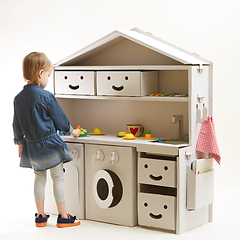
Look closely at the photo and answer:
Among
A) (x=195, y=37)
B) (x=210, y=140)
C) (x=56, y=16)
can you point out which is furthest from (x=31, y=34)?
(x=210, y=140)

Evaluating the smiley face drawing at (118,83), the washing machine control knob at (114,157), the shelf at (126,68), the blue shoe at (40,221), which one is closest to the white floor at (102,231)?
the blue shoe at (40,221)

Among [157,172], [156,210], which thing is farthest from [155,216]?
[157,172]

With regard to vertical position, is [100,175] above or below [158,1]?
below

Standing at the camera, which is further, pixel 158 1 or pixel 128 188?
pixel 158 1

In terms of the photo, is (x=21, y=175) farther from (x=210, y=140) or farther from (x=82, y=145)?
(x=210, y=140)

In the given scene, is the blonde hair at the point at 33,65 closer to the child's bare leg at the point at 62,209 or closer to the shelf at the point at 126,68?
the shelf at the point at 126,68

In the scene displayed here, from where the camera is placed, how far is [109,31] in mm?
4367

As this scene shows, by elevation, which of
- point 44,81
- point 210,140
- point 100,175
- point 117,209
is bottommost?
point 117,209

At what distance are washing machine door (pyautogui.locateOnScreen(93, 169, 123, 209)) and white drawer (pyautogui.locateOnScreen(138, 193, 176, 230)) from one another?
0.18 m

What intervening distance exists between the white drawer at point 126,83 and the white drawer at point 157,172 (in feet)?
1.55

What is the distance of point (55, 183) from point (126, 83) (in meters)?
0.81

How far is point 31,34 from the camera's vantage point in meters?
4.72

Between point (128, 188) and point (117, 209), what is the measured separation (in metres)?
0.17

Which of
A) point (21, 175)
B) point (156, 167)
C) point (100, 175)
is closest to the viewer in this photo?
point (156, 167)
